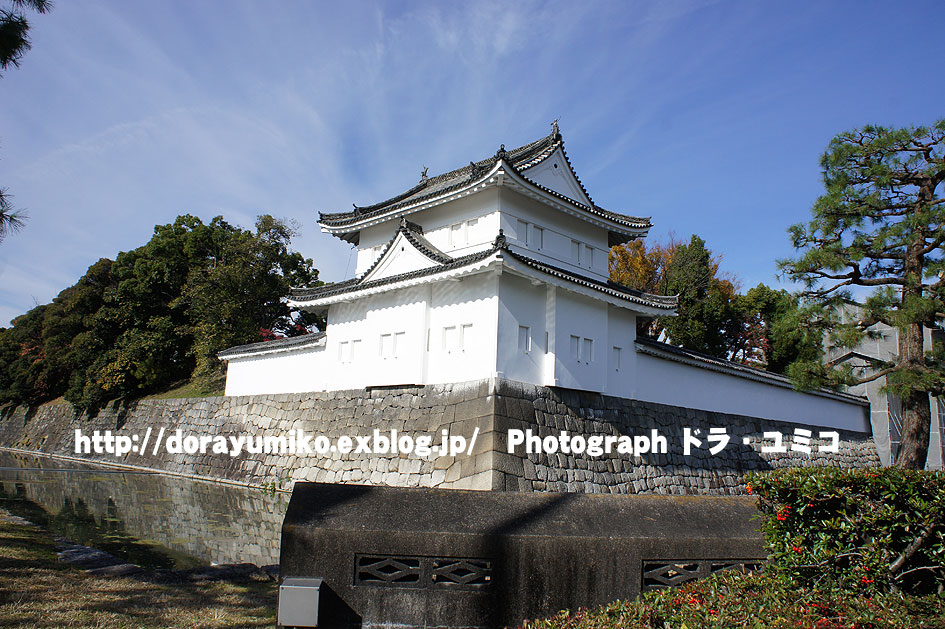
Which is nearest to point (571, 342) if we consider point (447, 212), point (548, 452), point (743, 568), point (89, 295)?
point (548, 452)

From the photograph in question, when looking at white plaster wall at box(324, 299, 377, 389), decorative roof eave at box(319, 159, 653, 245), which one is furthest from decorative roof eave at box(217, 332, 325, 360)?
decorative roof eave at box(319, 159, 653, 245)

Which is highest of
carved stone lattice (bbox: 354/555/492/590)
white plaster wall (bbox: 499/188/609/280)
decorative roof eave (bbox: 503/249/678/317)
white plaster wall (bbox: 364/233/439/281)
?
white plaster wall (bbox: 499/188/609/280)

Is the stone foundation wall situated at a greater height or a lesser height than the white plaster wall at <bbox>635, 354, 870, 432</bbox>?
lesser

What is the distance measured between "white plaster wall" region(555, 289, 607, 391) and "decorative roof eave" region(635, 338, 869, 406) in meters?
1.61

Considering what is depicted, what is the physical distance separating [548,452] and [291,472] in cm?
737

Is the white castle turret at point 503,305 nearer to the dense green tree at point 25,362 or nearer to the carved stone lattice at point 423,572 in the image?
the carved stone lattice at point 423,572

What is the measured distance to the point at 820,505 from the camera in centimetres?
385

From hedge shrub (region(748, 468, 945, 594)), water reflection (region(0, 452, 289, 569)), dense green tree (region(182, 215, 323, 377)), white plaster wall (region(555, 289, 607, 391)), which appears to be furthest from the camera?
dense green tree (region(182, 215, 323, 377))

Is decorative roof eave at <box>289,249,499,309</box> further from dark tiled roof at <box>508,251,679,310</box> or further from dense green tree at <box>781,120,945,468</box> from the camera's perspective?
dense green tree at <box>781,120,945,468</box>

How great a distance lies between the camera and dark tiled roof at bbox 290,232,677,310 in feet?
40.7

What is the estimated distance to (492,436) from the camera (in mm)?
11609

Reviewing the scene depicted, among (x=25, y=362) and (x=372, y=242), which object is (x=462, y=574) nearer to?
(x=372, y=242)

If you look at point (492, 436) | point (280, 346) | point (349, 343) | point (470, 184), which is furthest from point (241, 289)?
point (492, 436)

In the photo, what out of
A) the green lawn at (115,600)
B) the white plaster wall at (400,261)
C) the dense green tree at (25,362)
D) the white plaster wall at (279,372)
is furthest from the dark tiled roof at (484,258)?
the dense green tree at (25,362)
